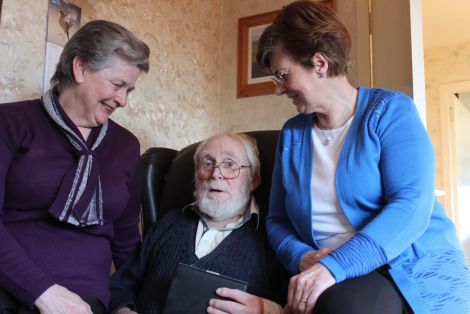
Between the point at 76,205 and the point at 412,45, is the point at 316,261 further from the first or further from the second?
the point at 412,45

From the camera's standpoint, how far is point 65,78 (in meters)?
1.26

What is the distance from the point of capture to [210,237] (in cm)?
140

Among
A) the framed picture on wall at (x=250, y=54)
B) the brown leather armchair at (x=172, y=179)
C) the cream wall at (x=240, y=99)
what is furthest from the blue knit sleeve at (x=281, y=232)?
the framed picture on wall at (x=250, y=54)

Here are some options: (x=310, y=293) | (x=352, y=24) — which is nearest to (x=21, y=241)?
(x=310, y=293)

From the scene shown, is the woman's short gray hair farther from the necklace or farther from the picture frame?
the picture frame

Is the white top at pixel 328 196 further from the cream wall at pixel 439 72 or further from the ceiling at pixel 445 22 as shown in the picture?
the cream wall at pixel 439 72

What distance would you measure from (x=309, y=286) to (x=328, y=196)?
293 mm

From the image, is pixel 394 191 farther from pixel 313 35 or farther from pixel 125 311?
pixel 125 311

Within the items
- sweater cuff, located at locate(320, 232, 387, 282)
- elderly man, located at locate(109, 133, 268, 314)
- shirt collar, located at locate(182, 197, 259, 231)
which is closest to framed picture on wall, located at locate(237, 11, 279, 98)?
elderly man, located at locate(109, 133, 268, 314)

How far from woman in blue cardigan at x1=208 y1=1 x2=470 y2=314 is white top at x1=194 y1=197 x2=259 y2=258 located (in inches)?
5.1

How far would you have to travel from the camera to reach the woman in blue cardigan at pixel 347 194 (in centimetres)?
94

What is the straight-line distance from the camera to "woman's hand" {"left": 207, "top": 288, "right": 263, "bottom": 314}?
3.71ft

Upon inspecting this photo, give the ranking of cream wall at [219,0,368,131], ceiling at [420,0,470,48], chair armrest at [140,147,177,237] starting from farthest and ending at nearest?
ceiling at [420,0,470,48] → cream wall at [219,0,368,131] → chair armrest at [140,147,177,237]

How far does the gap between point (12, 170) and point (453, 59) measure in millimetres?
4260
